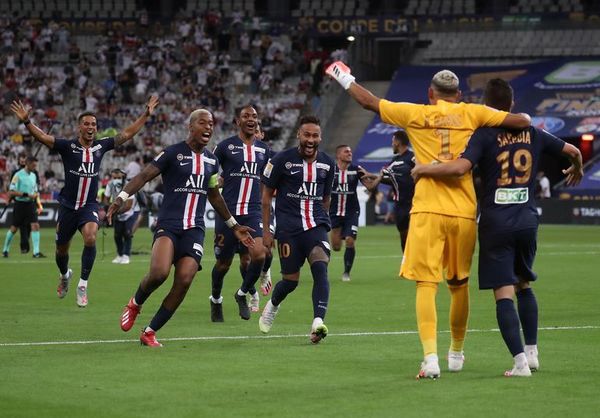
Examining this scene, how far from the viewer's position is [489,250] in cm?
1030

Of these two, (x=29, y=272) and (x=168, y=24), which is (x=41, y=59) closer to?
(x=168, y=24)

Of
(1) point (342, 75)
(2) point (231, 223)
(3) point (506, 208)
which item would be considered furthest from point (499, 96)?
(2) point (231, 223)

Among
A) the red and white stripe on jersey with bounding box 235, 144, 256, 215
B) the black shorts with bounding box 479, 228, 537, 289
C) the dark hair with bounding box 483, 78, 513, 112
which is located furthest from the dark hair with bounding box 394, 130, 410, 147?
the black shorts with bounding box 479, 228, 537, 289

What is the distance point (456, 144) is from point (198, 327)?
526cm

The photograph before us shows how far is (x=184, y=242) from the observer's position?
1290 centimetres

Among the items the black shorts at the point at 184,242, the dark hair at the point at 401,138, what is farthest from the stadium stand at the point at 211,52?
the black shorts at the point at 184,242

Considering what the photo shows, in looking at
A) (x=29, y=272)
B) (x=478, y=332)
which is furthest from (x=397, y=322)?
(x=29, y=272)

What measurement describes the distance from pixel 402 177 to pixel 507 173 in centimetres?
1106

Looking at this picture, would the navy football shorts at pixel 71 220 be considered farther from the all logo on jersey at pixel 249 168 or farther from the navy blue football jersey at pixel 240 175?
the all logo on jersey at pixel 249 168

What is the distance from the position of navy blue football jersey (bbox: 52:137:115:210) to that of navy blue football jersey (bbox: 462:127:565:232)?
8.70 m

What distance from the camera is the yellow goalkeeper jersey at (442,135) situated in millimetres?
10227

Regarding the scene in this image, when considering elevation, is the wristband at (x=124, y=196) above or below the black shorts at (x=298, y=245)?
above

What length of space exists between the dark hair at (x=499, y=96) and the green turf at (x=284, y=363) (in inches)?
87.1

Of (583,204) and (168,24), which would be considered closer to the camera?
(583,204)
